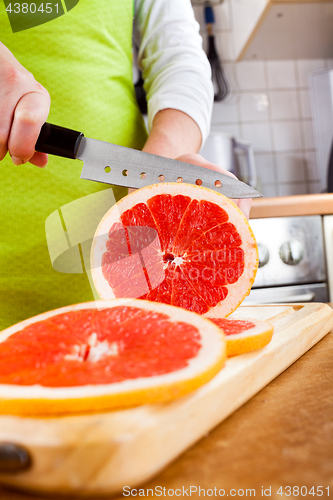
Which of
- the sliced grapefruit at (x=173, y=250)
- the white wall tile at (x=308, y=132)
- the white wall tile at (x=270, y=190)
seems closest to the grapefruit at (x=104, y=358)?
the sliced grapefruit at (x=173, y=250)

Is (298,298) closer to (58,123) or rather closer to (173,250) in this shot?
(173,250)

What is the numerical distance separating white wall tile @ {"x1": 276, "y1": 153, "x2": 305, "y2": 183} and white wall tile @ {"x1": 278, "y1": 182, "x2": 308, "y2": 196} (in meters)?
0.03

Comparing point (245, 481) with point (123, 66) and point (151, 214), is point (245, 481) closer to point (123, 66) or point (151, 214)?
point (151, 214)

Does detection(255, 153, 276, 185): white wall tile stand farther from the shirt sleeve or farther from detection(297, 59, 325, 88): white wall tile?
the shirt sleeve

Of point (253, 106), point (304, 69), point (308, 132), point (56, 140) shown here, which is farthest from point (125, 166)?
point (304, 69)

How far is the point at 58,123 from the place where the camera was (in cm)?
84

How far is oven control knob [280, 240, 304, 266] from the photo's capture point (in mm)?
1321

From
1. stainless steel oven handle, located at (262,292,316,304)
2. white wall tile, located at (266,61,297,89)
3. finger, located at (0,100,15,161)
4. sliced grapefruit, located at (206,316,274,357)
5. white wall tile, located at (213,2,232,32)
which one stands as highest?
white wall tile, located at (213,2,232,32)

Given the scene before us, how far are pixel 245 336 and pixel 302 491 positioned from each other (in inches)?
8.3

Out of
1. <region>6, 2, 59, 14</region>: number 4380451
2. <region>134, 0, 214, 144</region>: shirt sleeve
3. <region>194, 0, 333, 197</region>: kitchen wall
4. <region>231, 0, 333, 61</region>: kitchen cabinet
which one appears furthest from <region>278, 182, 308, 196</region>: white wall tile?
<region>6, 2, 59, 14</region>: number 4380451

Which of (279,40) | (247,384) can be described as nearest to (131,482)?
(247,384)

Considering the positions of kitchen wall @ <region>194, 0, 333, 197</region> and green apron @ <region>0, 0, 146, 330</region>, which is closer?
green apron @ <region>0, 0, 146, 330</region>

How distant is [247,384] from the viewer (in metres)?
0.45

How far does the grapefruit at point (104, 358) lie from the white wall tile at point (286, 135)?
7.60 ft
